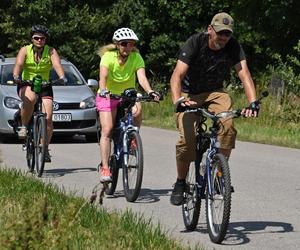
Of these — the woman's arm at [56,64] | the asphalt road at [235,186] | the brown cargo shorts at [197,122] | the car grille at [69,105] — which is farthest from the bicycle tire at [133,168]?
the car grille at [69,105]

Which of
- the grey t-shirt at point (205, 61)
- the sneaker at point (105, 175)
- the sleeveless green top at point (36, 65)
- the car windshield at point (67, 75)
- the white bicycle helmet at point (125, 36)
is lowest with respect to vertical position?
the sneaker at point (105, 175)

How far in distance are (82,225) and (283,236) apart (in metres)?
1.69

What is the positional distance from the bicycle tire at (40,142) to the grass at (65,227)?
2.63m

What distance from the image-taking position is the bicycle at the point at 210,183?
6793mm

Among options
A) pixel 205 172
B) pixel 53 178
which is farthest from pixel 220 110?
pixel 53 178

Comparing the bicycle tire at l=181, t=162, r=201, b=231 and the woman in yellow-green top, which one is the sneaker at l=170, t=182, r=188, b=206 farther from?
the woman in yellow-green top

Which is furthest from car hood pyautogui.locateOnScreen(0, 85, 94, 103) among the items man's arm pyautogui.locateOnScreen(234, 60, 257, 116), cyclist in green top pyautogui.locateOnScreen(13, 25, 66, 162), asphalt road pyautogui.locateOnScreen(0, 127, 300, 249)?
man's arm pyautogui.locateOnScreen(234, 60, 257, 116)

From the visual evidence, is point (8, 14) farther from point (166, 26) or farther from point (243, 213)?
point (243, 213)

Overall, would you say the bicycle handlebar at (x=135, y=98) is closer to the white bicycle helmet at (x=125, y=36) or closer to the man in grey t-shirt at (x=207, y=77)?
the white bicycle helmet at (x=125, y=36)

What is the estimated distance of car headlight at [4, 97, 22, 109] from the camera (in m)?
15.9

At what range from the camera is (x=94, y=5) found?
109ft

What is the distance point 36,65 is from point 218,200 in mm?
5107

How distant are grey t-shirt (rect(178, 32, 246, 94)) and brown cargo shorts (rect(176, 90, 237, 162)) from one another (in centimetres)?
7

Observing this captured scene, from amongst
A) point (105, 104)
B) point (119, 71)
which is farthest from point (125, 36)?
point (105, 104)
